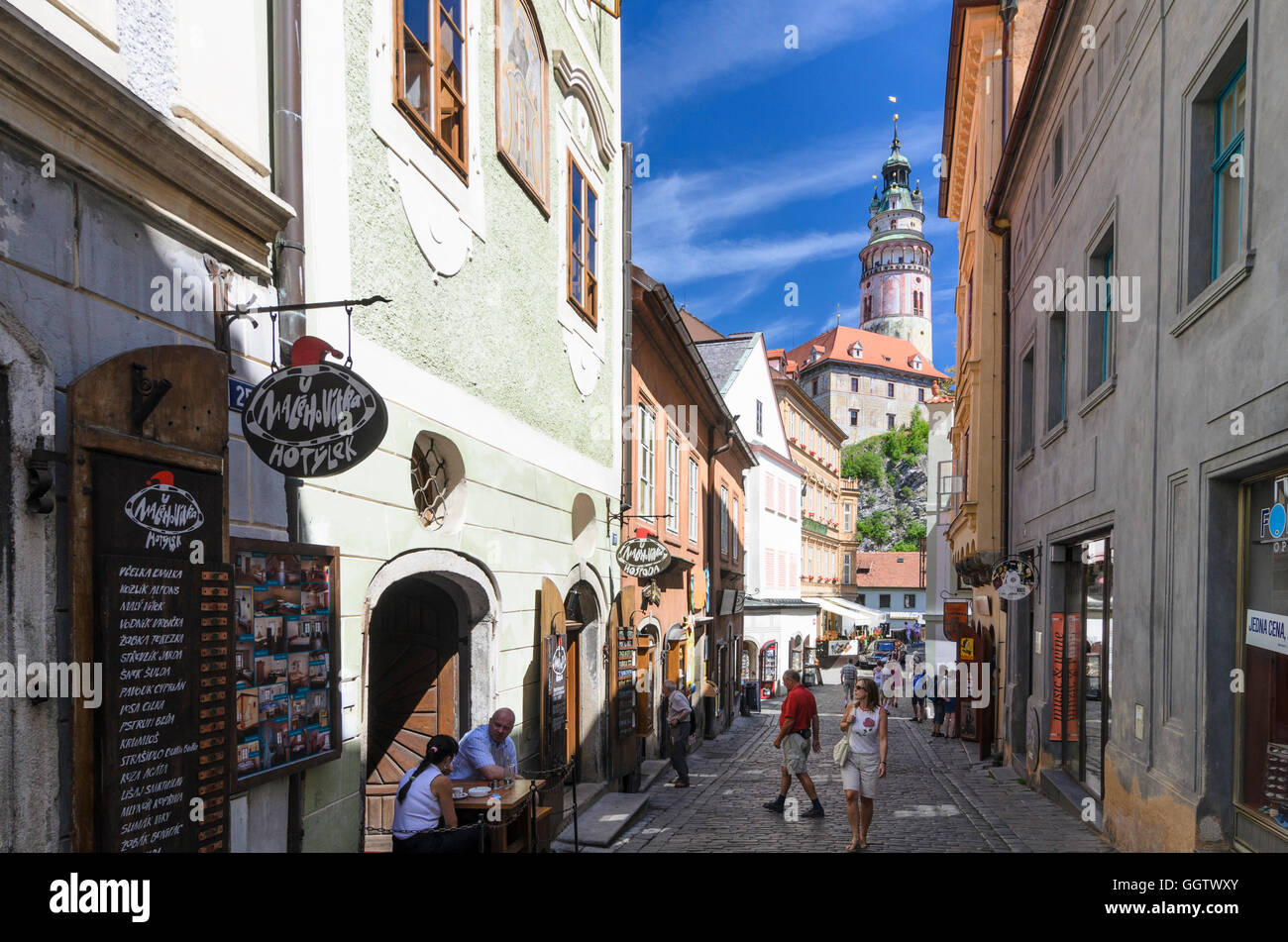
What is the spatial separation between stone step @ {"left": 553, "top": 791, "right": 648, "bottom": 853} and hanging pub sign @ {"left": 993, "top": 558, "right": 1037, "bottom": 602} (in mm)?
5685

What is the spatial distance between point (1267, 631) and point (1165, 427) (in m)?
2.28

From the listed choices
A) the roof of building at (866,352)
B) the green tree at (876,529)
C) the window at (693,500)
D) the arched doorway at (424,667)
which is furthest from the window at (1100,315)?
the roof of building at (866,352)

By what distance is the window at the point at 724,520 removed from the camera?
959 inches

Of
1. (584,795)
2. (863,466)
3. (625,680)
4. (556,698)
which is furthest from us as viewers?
(863,466)

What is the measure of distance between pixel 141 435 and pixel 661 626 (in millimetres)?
13573

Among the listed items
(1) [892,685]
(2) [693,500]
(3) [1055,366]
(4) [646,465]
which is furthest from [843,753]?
(1) [892,685]

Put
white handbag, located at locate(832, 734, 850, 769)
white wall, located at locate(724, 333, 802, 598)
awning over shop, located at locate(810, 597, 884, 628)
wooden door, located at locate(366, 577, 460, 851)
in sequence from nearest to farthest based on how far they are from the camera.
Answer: wooden door, located at locate(366, 577, 460, 851), white handbag, located at locate(832, 734, 850, 769), white wall, located at locate(724, 333, 802, 598), awning over shop, located at locate(810, 597, 884, 628)

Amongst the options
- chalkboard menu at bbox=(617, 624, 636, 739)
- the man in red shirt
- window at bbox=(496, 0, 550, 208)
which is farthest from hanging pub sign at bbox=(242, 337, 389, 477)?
chalkboard menu at bbox=(617, 624, 636, 739)

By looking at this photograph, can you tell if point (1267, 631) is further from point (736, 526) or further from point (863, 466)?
point (863, 466)

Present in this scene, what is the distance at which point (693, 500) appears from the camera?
20.5 metres

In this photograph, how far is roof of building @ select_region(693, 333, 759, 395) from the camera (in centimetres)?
3136

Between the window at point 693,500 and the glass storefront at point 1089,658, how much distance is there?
8690mm

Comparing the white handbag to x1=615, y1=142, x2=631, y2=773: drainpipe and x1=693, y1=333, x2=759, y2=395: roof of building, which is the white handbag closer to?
x1=615, y1=142, x2=631, y2=773: drainpipe

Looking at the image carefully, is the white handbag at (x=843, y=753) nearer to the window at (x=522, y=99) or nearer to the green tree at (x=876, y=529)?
the window at (x=522, y=99)
